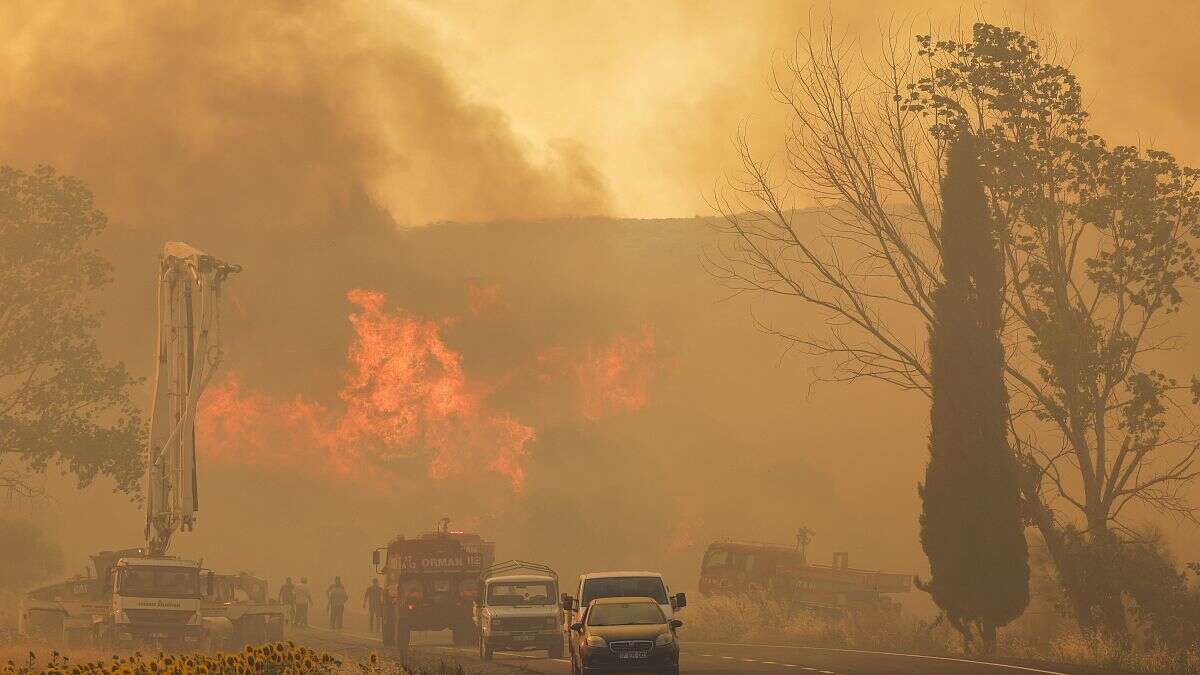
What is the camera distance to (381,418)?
84062 millimetres

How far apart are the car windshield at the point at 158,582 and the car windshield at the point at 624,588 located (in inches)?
457

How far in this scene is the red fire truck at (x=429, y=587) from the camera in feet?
139

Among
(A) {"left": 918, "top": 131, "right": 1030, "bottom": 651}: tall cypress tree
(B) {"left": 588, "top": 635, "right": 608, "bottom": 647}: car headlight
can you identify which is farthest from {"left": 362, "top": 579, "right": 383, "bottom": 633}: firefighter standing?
(B) {"left": 588, "top": 635, "right": 608, "bottom": 647}: car headlight

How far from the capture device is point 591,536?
9081 centimetres

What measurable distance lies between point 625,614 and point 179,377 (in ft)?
53.1

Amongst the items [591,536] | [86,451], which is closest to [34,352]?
[86,451]

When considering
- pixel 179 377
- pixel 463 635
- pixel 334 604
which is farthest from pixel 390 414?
pixel 179 377

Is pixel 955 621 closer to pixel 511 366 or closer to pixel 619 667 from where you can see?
pixel 619 667

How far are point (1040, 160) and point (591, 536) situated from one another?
187 feet

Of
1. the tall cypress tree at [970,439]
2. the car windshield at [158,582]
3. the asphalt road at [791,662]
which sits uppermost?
the tall cypress tree at [970,439]

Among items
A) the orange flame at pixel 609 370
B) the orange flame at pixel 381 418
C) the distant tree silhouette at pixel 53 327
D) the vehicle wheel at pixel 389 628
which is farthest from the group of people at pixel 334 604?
the orange flame at pixel 609 370

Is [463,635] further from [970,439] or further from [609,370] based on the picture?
[609,370]

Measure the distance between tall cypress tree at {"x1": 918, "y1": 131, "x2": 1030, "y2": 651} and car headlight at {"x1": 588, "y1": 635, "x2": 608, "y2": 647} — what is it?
11150 millimetres

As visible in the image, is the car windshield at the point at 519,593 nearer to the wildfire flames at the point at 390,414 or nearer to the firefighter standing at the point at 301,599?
the firefighter standing at the point at 301,599
